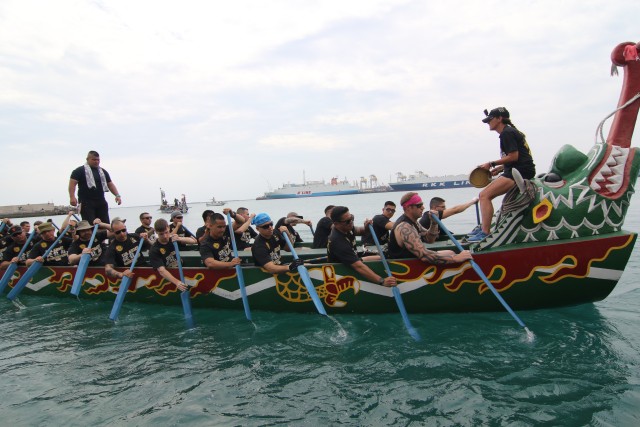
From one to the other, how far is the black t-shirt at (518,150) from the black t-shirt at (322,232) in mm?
3389

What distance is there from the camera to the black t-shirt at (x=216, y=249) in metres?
6.45

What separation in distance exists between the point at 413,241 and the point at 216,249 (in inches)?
128

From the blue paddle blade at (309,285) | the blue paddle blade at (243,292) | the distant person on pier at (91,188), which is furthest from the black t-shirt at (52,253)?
the blue paddle blade at (309,285)

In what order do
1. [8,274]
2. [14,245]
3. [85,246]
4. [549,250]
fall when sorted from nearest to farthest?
[549,250]
[85,246]
[8,274]
[14,245]

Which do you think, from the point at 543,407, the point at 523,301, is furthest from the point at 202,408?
the point at 523,301

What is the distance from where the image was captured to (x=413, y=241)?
17.0 ft

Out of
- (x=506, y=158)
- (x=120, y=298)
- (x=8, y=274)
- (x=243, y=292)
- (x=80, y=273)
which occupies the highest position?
(x=506, y=158)

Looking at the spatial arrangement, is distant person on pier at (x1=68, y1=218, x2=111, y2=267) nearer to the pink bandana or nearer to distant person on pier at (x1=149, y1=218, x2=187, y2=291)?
distant person on pier at (x1=149, y1=218, x2=187, y2=291)

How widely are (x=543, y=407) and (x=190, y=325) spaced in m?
4.76

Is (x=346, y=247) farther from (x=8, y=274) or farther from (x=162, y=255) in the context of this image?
(x=8, y=274)

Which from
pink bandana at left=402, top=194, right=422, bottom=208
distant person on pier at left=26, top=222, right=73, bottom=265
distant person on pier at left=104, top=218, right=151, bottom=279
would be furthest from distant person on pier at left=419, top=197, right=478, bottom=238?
distant person on pier at left=26, top=222, right=73, bottom=265

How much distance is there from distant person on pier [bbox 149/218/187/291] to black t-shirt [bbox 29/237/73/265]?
315 centimetres

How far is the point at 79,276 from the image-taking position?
742cm

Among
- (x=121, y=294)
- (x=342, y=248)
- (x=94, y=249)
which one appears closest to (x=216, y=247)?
(x=121, y=294)
